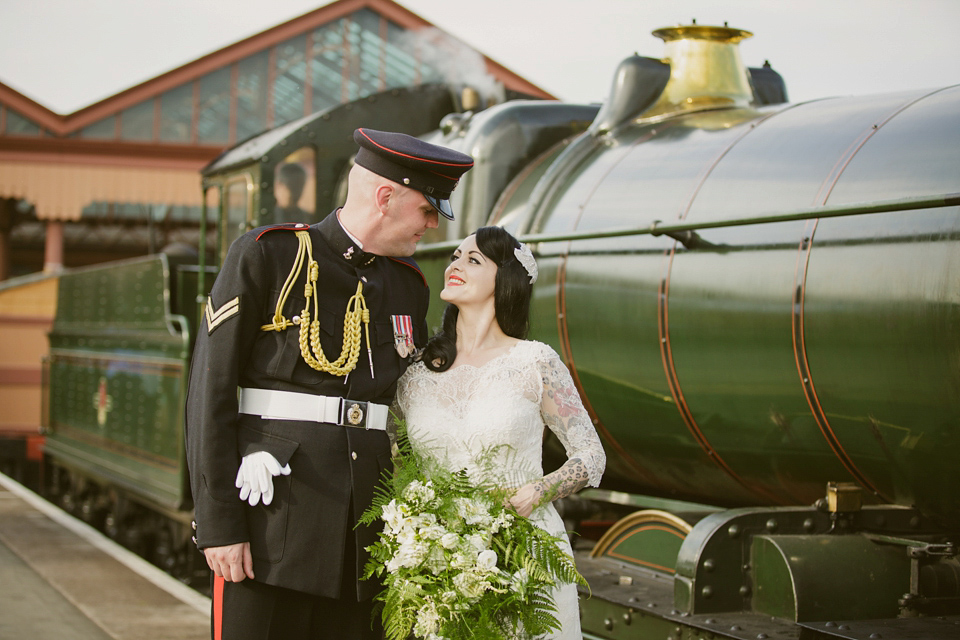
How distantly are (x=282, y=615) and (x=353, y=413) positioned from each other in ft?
1.69

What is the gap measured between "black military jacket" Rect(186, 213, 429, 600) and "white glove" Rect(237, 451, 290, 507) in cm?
2

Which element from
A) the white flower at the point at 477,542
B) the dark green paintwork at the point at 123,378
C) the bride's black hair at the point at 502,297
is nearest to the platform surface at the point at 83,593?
the dark green paintwork at the point at 123,378

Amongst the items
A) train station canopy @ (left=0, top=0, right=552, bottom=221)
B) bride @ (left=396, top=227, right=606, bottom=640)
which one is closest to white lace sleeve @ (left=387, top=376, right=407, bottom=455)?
bride @ (left=396, top=227, right=606, bottom=640)

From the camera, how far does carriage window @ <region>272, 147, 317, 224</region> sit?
231 inches

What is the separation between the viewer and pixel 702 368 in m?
3.53

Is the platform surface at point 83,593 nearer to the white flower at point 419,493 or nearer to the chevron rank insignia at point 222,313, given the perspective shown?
the chevron rank insignia at point 222,313

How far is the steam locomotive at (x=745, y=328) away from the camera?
2939 millimetres

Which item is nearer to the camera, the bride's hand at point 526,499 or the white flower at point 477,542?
the white flower at point 477,542

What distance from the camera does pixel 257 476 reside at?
7.68 feet

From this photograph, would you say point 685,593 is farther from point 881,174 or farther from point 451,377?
point 881,174

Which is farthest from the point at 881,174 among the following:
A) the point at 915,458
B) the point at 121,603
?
the point at 121,603

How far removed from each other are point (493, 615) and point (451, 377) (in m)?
0.63

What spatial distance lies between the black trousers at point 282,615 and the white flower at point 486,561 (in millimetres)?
384

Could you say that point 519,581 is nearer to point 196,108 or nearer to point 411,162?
point 411,162
